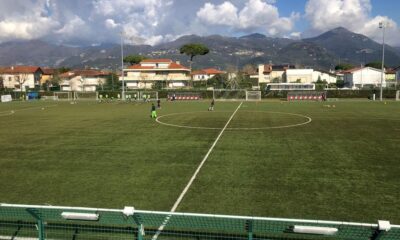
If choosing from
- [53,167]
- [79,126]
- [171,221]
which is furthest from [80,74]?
[171,221]

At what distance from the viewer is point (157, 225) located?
797cm

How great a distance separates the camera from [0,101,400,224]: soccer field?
440 inches

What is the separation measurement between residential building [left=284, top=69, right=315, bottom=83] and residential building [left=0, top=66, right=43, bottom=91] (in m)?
94.2

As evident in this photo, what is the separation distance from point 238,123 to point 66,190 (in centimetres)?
1972

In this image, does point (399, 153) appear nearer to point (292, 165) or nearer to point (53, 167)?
point (292, 165)

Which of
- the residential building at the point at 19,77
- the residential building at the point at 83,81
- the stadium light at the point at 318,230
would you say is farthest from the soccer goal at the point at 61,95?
the stadium light at the point at 318,230

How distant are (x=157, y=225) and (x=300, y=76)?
13326 centimetres

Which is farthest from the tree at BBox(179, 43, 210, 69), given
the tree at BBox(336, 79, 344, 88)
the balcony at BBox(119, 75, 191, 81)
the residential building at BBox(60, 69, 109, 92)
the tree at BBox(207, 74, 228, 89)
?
the tree at BBox(336, 79, 344, 88)

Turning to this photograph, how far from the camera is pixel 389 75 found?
13562 centimetres

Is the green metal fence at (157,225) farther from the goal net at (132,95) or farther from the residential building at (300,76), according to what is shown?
the residential building at (300,76)

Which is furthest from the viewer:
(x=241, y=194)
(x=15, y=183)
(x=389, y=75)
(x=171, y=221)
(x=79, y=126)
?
(x=389, y=75)

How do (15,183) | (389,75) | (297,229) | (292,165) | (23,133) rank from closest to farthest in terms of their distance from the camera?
(297,229), (15,183), (292,165), (23,133), (389,75)

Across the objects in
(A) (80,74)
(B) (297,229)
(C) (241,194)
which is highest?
(A) (80,74)

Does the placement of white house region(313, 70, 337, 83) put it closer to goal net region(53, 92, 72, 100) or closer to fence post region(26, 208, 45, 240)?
goal net region(53, 92, 72, 100)
